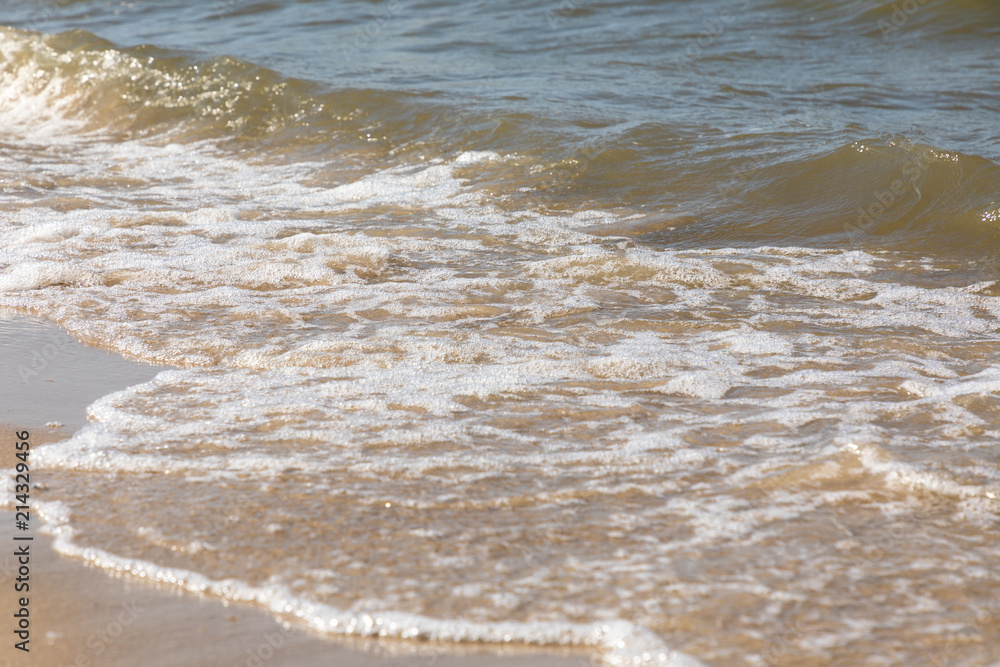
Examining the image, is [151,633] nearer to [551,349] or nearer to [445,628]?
[445,628]

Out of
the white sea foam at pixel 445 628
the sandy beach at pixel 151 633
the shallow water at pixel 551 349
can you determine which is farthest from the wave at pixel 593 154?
the sandy beach at pixel 151 633

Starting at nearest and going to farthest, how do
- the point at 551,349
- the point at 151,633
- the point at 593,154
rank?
1. the point at 151,633
2. the point at 551,349
3. the point at 593,154

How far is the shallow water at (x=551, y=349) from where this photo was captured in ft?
7.09

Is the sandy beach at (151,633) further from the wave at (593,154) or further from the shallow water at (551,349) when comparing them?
the wave at (593,154)

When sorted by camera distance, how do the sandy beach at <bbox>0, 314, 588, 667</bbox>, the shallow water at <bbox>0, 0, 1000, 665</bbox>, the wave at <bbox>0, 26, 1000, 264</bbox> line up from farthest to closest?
1. the wave at <bbox>0, 26, 1000, 264</bbox>
2. the shallow water at <bbox>0, 0, 1000, 665</bbox>
3. the sandy beach at <bbox>0, 314, 588, 667</bbox>

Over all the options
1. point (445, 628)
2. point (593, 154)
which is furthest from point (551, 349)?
point (593, 154)

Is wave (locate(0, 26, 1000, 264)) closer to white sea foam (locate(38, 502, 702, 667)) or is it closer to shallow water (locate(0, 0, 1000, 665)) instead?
shallow water (locate(0, 0, 1000, 665))

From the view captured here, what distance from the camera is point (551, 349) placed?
3709mm

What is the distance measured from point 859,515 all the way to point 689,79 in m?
7.46

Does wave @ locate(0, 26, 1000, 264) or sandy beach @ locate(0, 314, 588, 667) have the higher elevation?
wave @ locate(0, 26, 1000, 264)

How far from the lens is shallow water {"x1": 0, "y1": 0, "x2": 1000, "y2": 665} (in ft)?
7.09

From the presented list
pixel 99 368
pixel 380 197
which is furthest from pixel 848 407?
pixel 380 197

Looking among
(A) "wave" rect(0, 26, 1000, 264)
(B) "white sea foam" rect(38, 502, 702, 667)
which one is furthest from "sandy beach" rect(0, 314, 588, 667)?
(A) "wave" rect(0, 26, 1000, 264)

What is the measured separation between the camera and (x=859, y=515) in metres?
2.45
